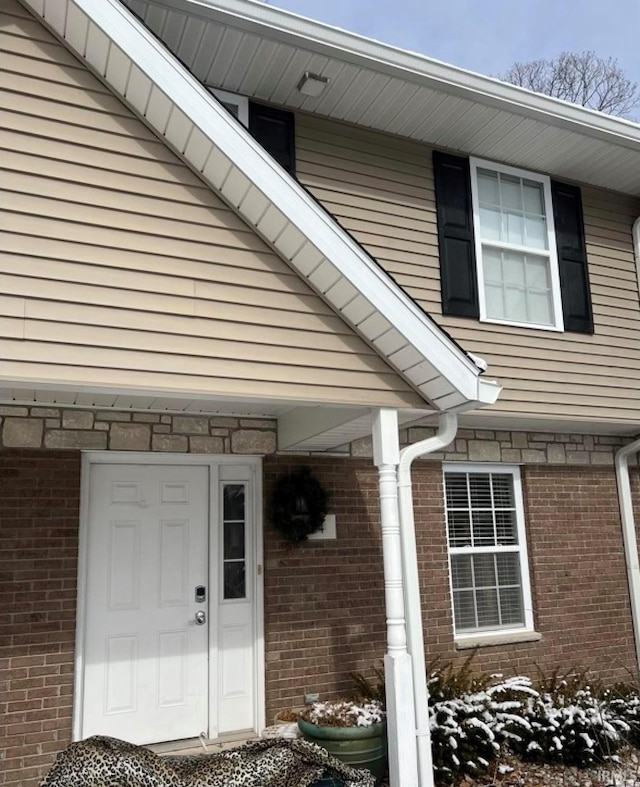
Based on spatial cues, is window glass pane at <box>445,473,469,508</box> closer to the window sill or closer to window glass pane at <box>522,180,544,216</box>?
the window sill

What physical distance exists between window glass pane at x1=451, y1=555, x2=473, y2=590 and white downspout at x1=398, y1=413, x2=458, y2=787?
195cm

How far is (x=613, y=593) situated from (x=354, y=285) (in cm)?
527

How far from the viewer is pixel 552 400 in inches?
271

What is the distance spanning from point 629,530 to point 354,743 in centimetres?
432

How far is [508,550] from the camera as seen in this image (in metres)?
7.20

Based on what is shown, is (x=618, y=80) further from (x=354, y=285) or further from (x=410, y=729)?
(x=410, y=729)

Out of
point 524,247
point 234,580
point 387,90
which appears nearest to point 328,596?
Answer: point 234,580

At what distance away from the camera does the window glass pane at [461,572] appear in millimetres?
6883

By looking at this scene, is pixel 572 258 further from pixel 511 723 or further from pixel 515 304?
pixel 511 723

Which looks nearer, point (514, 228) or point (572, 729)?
point (572, 729)

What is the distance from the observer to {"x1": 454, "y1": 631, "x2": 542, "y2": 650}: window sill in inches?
260

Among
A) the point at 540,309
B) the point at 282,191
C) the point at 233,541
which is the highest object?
the point at 540,309

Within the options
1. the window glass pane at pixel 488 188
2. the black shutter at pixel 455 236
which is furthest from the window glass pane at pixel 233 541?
the window glass pane at pixel 488 188

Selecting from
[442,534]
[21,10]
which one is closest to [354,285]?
[21,10]
